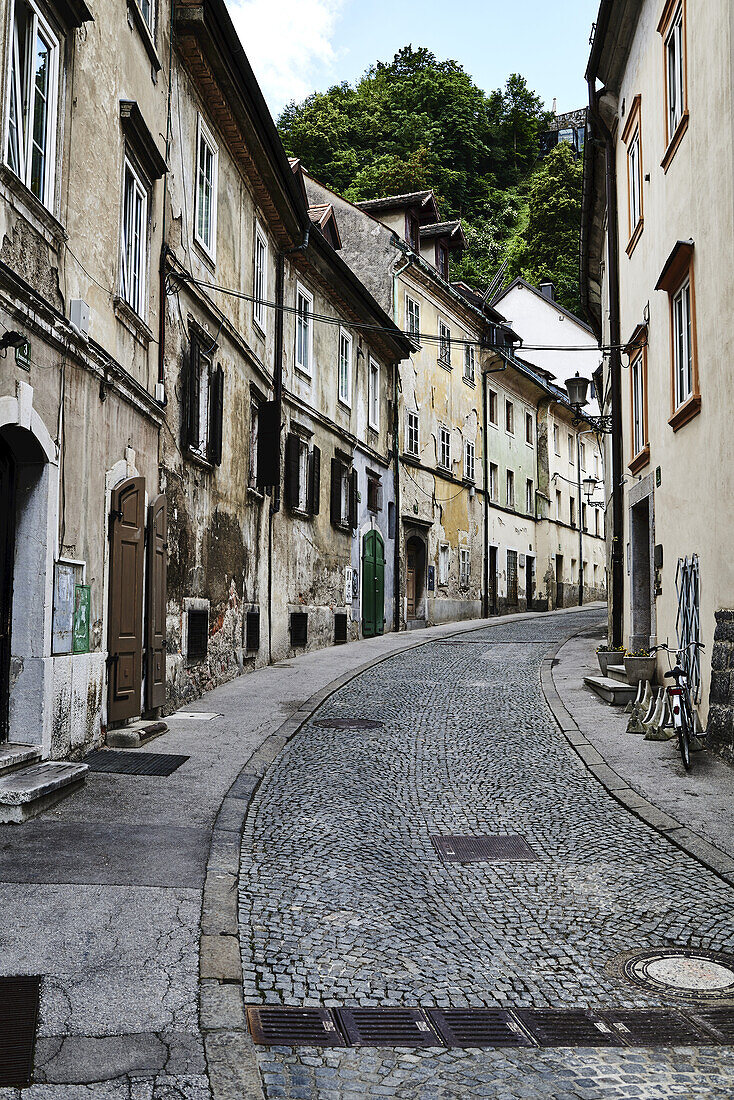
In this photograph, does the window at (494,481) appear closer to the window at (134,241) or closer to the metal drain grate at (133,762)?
the window at (134,241)

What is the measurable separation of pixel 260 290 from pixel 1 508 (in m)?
10.2

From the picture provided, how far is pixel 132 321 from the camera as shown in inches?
409

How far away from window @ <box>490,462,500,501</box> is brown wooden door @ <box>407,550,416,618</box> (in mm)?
7207

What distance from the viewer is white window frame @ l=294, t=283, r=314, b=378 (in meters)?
19.4

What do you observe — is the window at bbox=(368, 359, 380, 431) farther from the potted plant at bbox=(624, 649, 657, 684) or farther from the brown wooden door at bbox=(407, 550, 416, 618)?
the potted plant at bbox=(624, 649, 657, 684)

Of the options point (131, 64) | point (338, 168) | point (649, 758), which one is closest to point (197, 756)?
point (649, 758)

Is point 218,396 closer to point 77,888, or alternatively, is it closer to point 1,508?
point 1,508

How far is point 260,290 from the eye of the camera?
17031 mm

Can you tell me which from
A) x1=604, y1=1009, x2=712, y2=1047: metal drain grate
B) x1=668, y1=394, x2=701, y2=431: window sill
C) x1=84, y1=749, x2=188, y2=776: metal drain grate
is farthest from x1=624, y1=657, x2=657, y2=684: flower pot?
x1=604, y1=1009, x2=712, y2=1047: metal drain grate

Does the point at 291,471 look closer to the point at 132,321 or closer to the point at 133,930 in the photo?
the point at 132,321

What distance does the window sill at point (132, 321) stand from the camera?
9814 millimetres

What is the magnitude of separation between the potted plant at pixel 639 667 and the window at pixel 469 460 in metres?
19.3

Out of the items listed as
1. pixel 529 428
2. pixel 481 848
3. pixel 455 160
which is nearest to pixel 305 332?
pixel 481 848

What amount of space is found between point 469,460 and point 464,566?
3.60 metres
